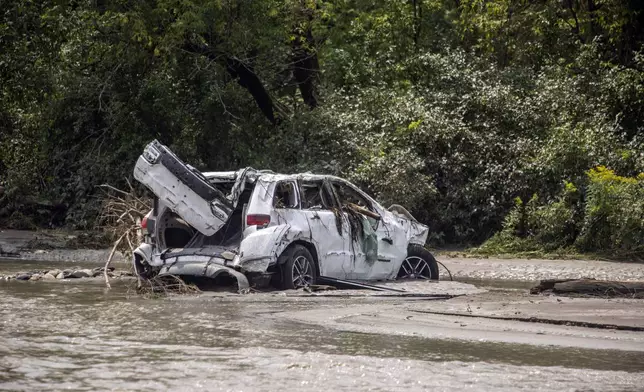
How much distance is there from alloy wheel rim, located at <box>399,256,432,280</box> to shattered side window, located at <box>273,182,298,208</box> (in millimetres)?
2705

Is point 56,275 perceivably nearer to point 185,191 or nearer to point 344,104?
point 185,191

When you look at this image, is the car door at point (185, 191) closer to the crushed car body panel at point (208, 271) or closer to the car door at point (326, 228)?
the crushed car body panel at point (208, 271)

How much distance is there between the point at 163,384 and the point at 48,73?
63.4 ft

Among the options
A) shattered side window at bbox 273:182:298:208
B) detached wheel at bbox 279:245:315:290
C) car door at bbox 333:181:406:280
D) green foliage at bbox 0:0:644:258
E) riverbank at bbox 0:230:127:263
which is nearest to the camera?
detached wheel at bbox 279:245:315:290

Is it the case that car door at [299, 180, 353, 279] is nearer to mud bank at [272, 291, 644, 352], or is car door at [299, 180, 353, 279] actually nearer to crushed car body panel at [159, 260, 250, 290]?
crushed car body panel at [159, 260, 250, 290]

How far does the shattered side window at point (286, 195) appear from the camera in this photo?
1412 cm

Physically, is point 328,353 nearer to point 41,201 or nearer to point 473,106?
point 473,106

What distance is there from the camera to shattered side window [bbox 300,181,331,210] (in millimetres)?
14797

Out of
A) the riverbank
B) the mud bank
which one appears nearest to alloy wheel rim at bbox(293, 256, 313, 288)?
the mud bank

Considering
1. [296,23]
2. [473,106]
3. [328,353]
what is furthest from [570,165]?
[328,353]

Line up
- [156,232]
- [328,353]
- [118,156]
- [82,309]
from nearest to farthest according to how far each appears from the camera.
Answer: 1. [328,353]
2. [82,309]
3. [156,232]
4. [118,156]

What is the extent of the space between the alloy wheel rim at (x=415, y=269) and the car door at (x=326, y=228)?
1497 mm

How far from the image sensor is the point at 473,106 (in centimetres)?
2547

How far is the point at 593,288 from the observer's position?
14109mm
